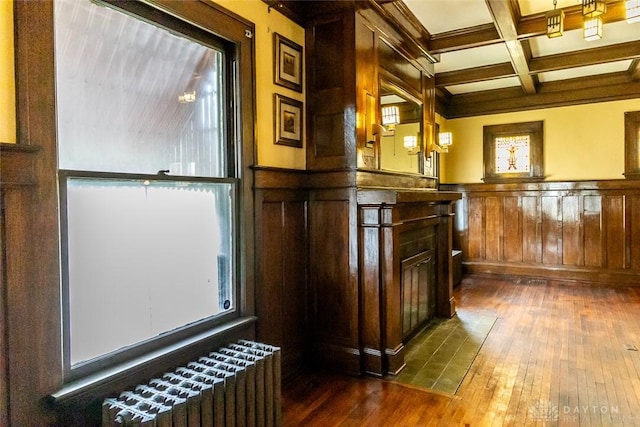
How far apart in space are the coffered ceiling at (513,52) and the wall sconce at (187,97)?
0.99 m

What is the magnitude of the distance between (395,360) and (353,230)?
1075 millimetres

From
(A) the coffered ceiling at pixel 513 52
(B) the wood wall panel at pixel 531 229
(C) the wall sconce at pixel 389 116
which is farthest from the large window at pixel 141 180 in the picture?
(B) the wood wall panel at pixel 531 229

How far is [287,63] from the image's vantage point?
10.3 feet

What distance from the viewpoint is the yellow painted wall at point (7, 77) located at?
153 cm

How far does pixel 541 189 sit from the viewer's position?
6.49 metres

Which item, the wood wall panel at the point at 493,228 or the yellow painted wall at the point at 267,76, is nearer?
the yellow painted wall at the point at 267,76

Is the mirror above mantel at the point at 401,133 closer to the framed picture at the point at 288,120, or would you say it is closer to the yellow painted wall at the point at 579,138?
the framed picture at the point at 288,120

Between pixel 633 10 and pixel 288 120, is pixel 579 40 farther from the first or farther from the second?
pixel 288 120

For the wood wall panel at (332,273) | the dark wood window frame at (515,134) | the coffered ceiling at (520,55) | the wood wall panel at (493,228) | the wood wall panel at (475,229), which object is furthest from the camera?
the wood wall panel at (475,229)

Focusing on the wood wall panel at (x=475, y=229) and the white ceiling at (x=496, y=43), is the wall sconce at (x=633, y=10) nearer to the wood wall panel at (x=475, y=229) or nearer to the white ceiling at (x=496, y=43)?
the white ceiling at (x=496, y=43)

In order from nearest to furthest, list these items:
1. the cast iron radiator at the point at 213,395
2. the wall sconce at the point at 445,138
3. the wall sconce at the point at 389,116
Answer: the cast iron radiator at the point at 213,395
the wall sconce at the point at 389,116
the wall sconce at the point at 445,138

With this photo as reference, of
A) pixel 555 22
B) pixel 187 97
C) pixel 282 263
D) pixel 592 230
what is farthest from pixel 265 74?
pixel 592 230

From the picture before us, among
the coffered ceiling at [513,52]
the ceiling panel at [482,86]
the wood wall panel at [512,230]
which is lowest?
the wood wall panel at [512,230]

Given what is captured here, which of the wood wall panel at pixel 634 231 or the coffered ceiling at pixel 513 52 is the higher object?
the coffered ceiling at pixel 513 52
